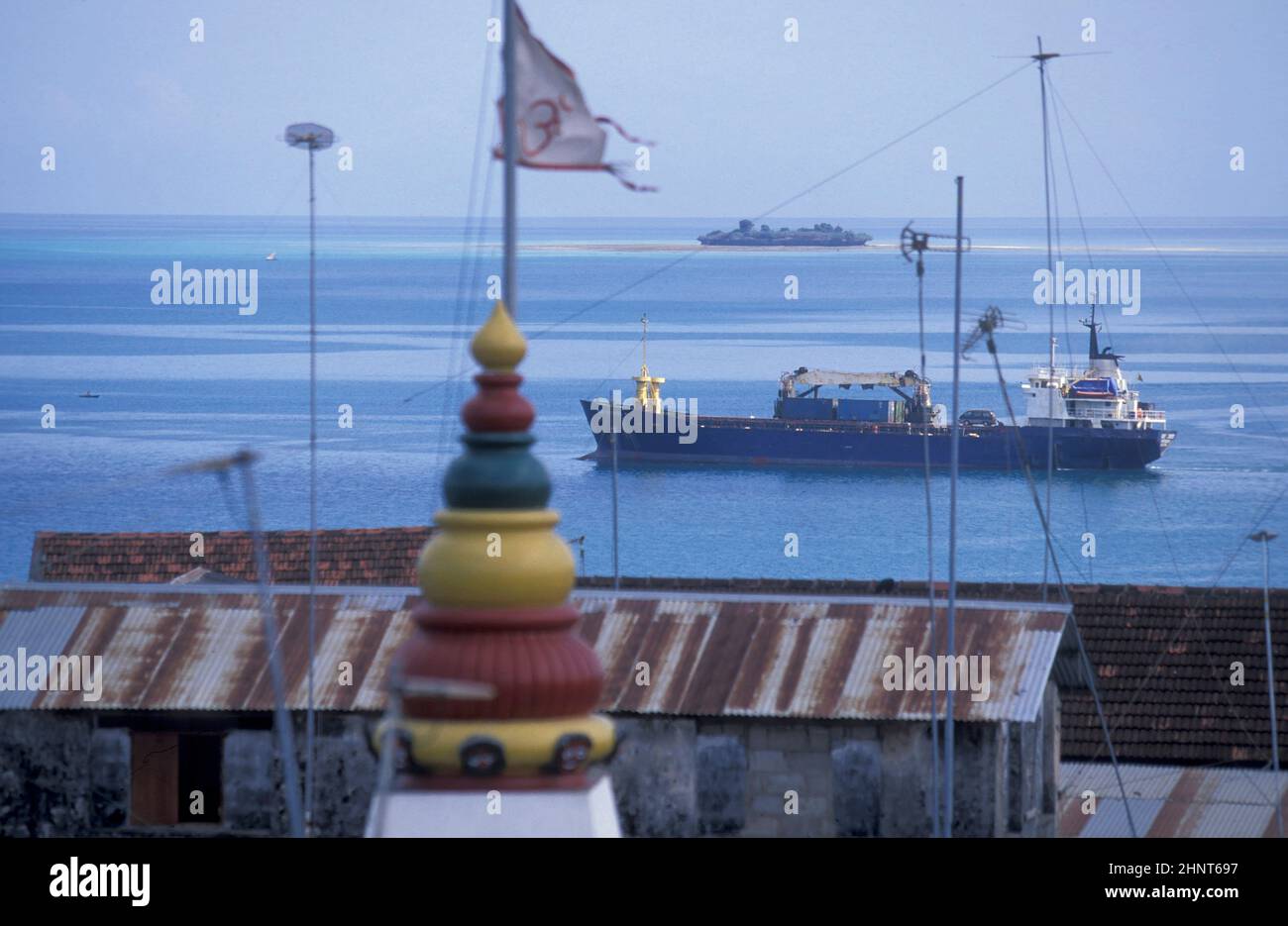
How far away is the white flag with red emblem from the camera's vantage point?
13258 millimetres

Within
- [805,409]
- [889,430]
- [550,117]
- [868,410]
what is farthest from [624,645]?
[805,409]

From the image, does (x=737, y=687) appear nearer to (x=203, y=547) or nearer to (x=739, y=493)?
(x=203, y=547)

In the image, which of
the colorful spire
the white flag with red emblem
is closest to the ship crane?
the white flag with red emblem

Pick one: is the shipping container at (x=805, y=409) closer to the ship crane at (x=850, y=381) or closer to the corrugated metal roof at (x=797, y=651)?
the ship crane at (x=850, y=381)

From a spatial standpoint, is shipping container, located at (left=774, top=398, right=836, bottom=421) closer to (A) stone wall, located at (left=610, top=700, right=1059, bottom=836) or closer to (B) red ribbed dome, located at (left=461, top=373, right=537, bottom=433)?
(A) stone wall, located at (left=610, top=700, right=1059, bottom=836)

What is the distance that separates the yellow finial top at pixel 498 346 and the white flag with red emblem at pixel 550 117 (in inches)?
104

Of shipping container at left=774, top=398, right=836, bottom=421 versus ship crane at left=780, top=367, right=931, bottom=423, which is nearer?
ship crane at left=780, top=367, right=931, bottom=423

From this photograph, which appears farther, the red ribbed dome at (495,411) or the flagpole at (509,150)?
the flagpole at (509,150)

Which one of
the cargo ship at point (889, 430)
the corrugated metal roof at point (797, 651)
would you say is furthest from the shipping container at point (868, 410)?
the corrugated metal roof at point (797, 651)

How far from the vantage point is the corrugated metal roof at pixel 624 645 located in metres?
25.6

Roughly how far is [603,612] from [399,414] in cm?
12802

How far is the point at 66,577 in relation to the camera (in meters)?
37.9

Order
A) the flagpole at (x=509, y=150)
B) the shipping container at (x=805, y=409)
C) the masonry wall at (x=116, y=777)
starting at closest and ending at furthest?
the flagpole at (x=509, y=150) < the masonry wall at (x=116, y=777) < the shipping container at (x=805, y=409)

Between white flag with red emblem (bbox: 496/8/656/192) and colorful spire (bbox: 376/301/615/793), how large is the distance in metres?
2.97
